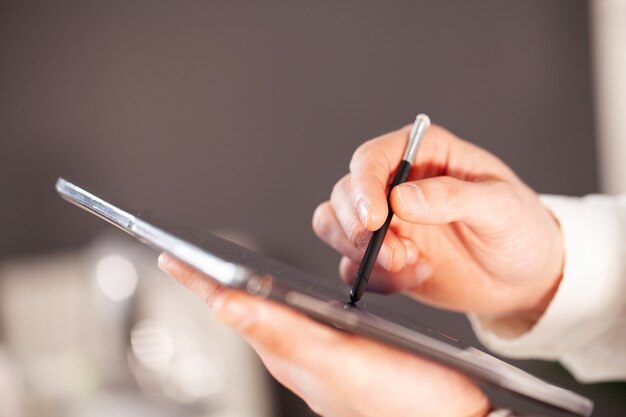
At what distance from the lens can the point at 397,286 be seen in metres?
0.66

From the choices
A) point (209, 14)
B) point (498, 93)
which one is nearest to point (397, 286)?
point (209, 14)

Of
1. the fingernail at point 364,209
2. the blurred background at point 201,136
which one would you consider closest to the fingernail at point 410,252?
the fingernail at point 364,209

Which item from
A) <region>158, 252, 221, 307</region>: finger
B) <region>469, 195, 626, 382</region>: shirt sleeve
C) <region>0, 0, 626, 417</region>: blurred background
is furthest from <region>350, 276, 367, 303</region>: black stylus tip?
<region>0, 0, 626, 417</region>: blurred background

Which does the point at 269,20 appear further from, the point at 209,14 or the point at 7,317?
the point at 7,317

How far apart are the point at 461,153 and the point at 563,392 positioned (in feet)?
1.00

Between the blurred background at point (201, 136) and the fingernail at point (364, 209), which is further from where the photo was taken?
the blurred background at point (201, 136)

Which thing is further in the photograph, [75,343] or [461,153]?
[75,343]

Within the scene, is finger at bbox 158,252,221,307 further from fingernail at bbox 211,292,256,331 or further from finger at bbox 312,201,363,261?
finger at bbox 312,201,363,261

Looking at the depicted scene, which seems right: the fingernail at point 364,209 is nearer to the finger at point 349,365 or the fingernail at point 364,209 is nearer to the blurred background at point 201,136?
the finger at point 349,365

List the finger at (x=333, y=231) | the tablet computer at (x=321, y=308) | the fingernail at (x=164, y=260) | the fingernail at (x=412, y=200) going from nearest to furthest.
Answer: the tablet computer at (x=321, y=308), the fingernail at (x=164, y=260), the fingernail at (x=412, y=200), the finger at (x=333, y=231)

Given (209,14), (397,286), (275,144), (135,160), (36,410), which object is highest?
(209,14)

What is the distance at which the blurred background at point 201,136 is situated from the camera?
154 centimetres

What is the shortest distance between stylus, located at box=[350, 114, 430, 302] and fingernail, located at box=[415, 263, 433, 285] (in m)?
0.14

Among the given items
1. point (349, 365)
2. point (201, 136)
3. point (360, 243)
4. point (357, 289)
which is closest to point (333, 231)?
point (360, 243)
